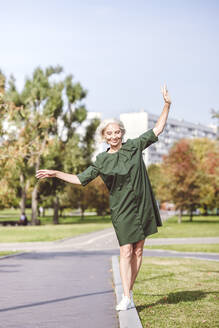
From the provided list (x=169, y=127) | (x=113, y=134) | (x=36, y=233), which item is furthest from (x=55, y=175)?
(x=169, y=127)

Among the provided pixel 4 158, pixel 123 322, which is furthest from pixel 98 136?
pixel 4 158

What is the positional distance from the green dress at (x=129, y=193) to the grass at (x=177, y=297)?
2.91 feet

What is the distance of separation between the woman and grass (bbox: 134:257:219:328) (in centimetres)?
47

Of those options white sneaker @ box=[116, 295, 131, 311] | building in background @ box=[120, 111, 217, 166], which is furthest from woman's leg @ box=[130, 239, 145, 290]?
building in background @ box=[120, 111, 217, 166]

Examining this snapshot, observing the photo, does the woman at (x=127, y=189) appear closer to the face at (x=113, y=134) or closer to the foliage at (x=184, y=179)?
the face at (x=113, y=134)

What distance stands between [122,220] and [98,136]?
3.26 feet

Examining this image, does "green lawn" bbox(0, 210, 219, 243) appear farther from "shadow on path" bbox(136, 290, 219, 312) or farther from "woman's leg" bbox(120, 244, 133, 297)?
"woman's leg" bbox(120, 244, 133, 297)

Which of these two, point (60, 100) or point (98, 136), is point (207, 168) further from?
point (98, 136)

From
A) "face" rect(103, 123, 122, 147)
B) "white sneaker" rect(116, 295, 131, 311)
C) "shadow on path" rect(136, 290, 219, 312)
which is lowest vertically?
"shadow on path" rect(136, 290, 219, 312)

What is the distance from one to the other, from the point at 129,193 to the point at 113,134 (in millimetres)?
661

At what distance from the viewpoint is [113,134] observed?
5684 mm

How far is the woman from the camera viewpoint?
5469mm

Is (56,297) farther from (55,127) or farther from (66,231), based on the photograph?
(55,127)

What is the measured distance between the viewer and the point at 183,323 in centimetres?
520
